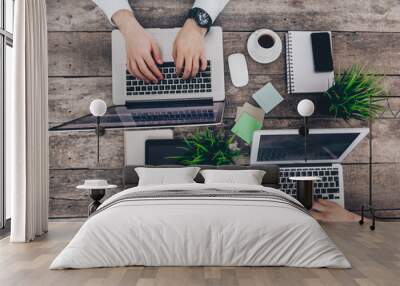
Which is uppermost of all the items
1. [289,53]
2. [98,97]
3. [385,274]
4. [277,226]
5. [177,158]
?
[289,53]

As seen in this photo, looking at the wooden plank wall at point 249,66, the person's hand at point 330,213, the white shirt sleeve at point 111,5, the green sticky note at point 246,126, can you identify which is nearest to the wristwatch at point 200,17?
the wooden plank wall at point 249,66

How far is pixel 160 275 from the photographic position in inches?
114

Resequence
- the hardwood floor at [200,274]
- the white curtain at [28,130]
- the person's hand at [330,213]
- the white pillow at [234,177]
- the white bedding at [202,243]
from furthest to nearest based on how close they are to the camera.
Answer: the person's hand at [330,213] → the white pillow at [234,177] → the white curtain at [28,130] → the white bedding at [202,243] → the hardwood floor at [200,274]

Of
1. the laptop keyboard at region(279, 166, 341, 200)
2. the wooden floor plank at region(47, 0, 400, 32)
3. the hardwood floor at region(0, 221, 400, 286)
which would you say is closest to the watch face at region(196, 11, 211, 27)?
the wooden floor plank at region(47, 0, 400, 32)

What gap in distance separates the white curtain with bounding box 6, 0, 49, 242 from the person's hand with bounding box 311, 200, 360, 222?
2.80 metres

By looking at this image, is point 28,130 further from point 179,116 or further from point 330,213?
point 330,213

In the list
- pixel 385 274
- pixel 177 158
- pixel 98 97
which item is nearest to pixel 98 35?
pixel 98 97

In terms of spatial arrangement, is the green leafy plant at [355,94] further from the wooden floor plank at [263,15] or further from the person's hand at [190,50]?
the person's hand at [190,50]

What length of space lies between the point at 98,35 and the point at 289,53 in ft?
6.86

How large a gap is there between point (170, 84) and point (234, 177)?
1.30 meters

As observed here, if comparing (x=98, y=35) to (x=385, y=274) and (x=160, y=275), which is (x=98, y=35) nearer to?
(x=160, y=275)

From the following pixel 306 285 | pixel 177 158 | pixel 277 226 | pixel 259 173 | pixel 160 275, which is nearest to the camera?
pixel 306 285

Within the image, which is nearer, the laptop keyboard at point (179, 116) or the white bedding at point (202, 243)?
the white bedding at point (202, 243)

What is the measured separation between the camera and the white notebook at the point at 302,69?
5156mm
